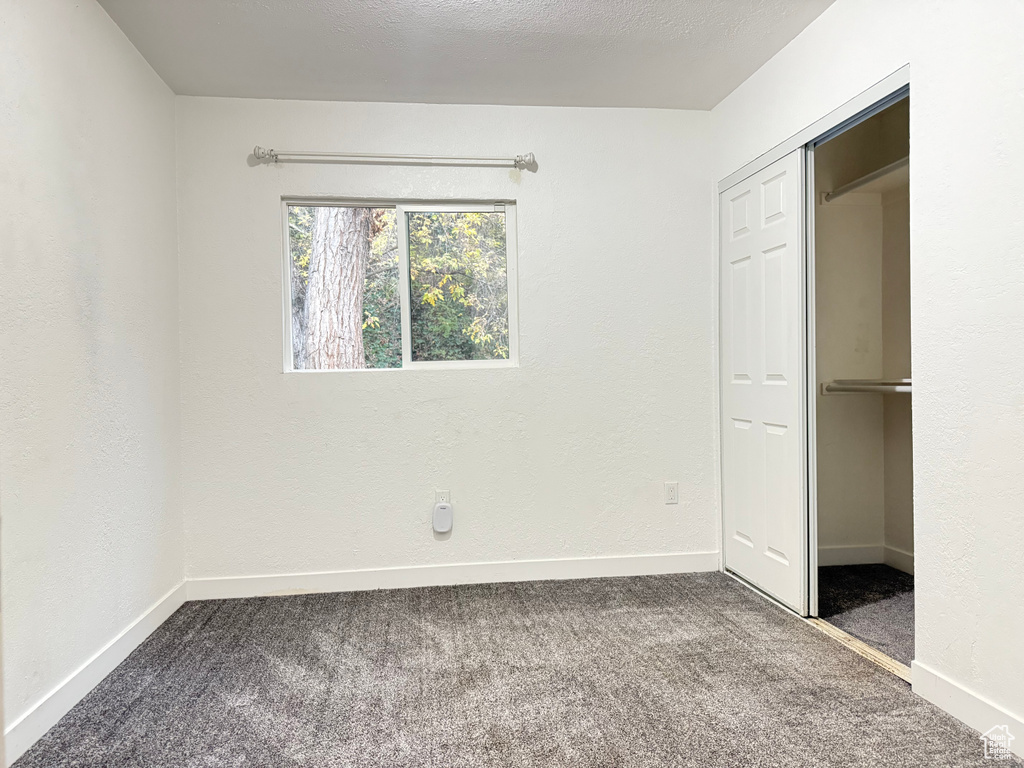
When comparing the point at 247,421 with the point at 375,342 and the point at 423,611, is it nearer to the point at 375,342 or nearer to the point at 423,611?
the point at 375,342

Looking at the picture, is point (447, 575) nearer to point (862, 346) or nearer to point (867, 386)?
point (867, 386)

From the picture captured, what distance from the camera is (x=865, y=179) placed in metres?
2.93

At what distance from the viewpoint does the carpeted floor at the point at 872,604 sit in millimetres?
2348

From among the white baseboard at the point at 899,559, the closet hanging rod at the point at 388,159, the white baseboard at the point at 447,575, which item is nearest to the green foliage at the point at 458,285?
the closet hanging rod at the point at 388,159

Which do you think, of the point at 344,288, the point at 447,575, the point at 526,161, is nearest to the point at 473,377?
the point at 344,288

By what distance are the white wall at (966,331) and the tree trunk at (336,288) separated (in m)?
2.30

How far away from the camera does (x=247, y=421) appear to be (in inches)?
118

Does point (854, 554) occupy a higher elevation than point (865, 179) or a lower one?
lower

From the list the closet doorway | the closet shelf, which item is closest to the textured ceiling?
the closet doorway

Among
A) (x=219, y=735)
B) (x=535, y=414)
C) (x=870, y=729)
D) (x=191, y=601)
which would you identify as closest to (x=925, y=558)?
(x=870, y=729)

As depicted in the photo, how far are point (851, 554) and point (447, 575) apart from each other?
2.15m

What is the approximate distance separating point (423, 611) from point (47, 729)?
133 centimetres

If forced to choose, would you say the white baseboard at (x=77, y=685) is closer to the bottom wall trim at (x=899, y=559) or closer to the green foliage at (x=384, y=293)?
the green foliage at (x=384, y=293)

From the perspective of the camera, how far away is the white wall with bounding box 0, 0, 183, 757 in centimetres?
174
